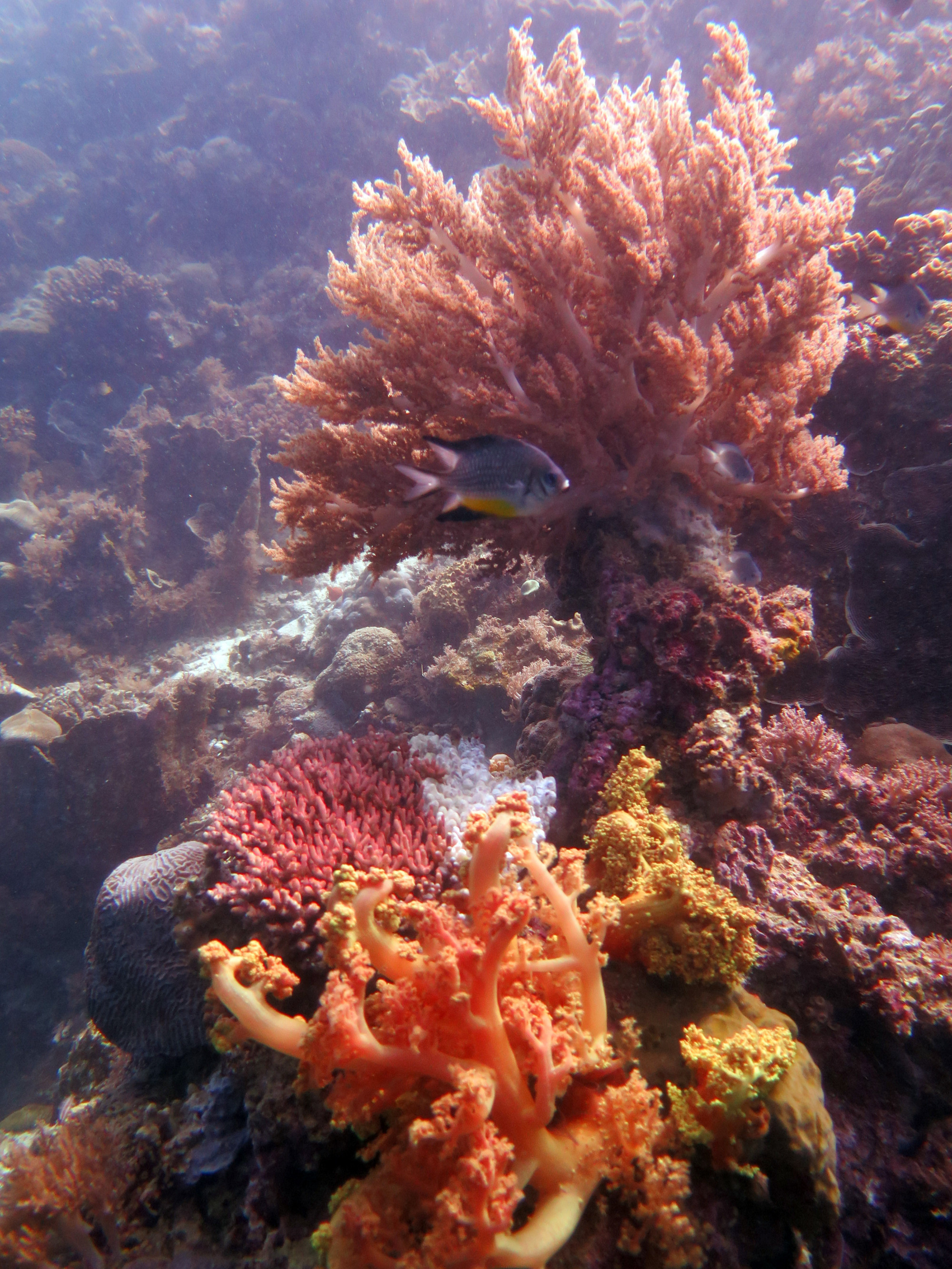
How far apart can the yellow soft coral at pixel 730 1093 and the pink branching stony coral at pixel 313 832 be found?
120cm

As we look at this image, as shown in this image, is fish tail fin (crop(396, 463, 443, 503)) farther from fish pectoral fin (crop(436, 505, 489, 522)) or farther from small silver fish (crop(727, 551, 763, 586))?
small silver fish (crop(727, 551, 763, 586))

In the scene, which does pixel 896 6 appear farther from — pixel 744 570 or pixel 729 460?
pixel 744 570

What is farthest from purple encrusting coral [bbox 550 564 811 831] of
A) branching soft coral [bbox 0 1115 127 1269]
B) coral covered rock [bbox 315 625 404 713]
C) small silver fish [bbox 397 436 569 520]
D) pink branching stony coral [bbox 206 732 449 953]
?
coral covered rock [bbox 315 625 404 713]

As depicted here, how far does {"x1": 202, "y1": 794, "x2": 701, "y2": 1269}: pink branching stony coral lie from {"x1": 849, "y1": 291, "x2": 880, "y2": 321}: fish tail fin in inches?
185

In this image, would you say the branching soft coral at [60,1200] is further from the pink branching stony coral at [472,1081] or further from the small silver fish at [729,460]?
the small silver fish at [729,460]

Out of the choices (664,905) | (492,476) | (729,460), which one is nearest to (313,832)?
(664,905)

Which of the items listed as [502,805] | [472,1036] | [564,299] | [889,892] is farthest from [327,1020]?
[564,299]

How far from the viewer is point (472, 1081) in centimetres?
154

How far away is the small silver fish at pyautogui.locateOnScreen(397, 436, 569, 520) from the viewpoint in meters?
2.42

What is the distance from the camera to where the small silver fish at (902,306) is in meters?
4.11

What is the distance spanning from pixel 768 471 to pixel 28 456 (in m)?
17.0

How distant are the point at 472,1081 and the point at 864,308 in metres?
5.39

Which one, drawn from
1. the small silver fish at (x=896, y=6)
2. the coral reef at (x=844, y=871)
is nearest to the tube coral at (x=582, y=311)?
the coral reef at (x=844, y=871)

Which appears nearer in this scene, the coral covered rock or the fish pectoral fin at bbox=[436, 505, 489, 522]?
the fish pectoral fin at bbox=[436, 505, 489, 522]
